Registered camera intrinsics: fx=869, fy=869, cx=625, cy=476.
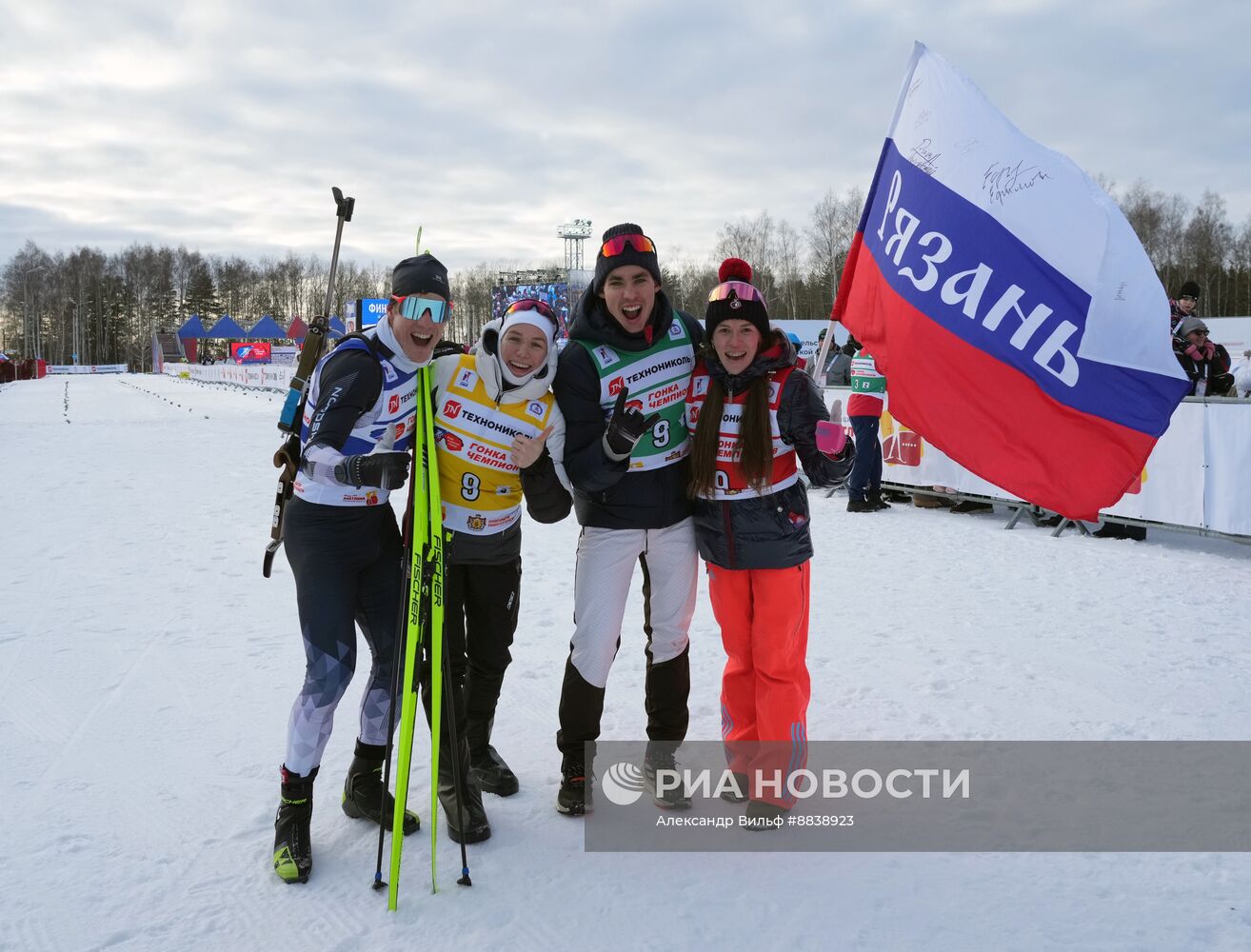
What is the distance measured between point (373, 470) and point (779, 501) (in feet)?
4.91

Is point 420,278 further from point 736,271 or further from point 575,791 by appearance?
point 575,791

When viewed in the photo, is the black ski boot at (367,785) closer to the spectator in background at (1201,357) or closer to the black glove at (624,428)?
the black glove at (624,428)

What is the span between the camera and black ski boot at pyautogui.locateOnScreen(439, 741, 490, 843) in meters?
3.13

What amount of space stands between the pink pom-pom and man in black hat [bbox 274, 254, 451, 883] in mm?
1112

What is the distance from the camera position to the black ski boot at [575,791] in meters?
3.36

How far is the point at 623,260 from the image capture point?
3.28m

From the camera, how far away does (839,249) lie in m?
58.0

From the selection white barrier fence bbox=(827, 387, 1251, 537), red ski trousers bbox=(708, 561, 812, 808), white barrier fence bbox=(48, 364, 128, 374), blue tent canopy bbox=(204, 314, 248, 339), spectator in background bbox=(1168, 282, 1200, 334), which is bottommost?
red ski trousers bbox=(708, 561, 812, 808)

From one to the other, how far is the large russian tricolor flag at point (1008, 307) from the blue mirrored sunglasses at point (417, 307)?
5.97ft

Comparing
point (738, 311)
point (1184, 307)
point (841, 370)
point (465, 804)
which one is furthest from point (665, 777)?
point (841, 370)

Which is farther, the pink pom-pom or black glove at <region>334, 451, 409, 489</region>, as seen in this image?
the pink pom-pom

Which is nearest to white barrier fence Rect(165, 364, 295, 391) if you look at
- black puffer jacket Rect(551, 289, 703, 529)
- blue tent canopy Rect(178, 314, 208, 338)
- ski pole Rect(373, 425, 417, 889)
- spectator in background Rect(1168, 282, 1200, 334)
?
blue tent canopy Rect(178, 314, 208, 338)

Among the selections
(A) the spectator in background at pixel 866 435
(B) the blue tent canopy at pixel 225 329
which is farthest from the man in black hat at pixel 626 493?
(B) the blue tent canopy at pixel 225 329

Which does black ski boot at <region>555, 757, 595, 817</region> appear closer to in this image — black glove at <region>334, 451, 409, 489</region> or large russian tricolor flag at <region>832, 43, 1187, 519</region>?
black glove at <region>334, 451, 409, 489</region>
